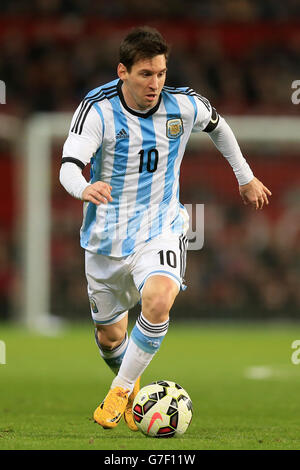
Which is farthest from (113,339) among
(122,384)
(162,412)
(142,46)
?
(142,46)

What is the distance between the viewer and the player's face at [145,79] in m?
5.86

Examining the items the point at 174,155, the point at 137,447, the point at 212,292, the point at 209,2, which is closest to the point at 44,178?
the point at 212,292

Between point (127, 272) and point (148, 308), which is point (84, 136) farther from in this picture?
point (148, 308)

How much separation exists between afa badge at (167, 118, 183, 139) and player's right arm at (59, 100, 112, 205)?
19.1 inches

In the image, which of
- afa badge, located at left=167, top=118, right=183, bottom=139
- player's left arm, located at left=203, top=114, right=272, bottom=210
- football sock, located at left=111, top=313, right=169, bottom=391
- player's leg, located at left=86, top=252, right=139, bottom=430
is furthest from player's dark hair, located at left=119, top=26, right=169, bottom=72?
football sock, located at left=111, top=313, right=169, bottom=391

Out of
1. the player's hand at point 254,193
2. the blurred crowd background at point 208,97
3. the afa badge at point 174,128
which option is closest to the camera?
the afa badge at point 174,128

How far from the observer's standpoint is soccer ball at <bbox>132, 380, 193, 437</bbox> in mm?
5570

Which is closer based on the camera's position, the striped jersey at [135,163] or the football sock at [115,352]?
the striped jersey at [135,163]

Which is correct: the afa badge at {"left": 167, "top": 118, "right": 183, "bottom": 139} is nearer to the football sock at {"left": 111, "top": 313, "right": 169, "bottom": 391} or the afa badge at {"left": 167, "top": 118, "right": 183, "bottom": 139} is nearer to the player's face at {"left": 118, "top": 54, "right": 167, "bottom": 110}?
the player's face at {"left": 118, "top": 54, "right": 167, "bottom": 110}

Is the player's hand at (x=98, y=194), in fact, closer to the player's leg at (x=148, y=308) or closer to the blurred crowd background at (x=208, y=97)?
the player's leg at (x=148, y=308)

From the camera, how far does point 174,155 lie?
6332 mm

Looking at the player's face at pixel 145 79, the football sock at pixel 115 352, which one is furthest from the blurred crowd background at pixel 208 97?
the player's face at pixel 145 79

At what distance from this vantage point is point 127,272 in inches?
247
